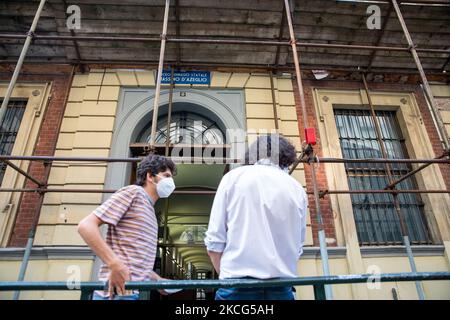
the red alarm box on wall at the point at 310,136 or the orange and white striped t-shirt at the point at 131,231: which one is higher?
the red alarm box on wall at the point at 310,136

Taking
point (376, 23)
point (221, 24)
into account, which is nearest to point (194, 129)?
point (221, 24)

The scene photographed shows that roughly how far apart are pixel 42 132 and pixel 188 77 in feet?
10.5

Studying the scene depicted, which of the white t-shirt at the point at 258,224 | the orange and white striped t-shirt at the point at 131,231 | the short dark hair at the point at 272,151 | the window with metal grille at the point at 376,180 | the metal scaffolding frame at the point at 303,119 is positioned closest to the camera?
the white t-shirt at the point at 258,224

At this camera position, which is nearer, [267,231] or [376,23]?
[267,231]

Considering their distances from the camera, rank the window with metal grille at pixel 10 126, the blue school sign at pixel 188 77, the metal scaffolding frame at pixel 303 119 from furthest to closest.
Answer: the blue school sign at pixel 188 77
the window with metal grille at pixel 10 126
the metal scaffolding frame at pixel 303 119

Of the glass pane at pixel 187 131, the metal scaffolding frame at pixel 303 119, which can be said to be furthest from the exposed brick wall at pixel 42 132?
the glass pane at pixel 187 131

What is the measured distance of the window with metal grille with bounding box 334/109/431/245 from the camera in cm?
544

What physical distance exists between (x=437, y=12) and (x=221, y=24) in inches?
173

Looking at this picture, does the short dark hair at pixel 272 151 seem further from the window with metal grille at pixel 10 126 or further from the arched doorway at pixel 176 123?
the window with metal grille at pixel 10 126

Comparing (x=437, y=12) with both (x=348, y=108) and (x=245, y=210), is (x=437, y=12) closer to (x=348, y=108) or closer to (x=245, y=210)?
(x=348, y=108)

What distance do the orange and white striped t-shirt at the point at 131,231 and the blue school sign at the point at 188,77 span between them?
4.60m

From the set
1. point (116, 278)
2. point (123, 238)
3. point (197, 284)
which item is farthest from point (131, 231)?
point (197, 284)

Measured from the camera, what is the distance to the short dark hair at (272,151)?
1.93 metres

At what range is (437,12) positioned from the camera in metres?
5.60
